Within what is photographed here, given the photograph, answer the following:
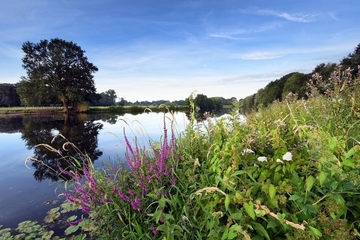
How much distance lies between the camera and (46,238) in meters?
3.04

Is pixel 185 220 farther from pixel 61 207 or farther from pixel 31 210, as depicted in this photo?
pixel 31 210

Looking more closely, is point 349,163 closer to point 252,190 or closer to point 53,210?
point 252,190

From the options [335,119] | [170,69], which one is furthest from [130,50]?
[335,119]

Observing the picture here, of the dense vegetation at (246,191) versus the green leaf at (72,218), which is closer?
the dense vegetation at (246,191)

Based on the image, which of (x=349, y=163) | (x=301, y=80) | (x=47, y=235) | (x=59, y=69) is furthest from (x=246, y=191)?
(x=59, y=69)

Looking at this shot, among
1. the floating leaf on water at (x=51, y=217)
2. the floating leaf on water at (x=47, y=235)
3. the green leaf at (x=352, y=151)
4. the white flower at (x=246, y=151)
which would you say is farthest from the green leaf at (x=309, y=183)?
the floating leaf on water at (x=51, y=217)

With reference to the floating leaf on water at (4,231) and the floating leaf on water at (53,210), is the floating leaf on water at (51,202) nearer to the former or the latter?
the floating leaf on water at (53,210)

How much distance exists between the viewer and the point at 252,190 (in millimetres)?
1575

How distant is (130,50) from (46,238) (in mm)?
25179

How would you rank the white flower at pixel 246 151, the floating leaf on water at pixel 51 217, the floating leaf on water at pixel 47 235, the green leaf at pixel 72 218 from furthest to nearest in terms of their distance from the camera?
the floating leaf on water at pixel 51 217
the green leaf at pixel 72 218
the floating leaf on water at pixel 47 235
the white flower at pixel 246 151

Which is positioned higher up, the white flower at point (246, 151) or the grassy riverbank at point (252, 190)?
the white flower at point (246, 151)

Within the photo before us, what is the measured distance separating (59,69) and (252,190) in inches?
1874

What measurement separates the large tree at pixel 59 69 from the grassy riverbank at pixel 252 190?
40633mm

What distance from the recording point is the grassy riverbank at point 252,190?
1315mm
